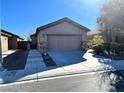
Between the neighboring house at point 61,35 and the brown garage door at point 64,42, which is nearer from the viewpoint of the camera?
the neighboring house at point 61,35

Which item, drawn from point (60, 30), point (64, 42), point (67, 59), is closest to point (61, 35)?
point (60, 30)

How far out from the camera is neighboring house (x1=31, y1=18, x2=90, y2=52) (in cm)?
1959

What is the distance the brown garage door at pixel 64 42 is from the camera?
1981 cm

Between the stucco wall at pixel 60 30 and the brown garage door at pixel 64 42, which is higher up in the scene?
the stucco wall at pixel 60 30

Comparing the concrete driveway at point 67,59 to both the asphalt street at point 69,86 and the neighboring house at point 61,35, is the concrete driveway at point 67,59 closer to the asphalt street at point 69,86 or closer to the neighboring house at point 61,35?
the asphalt street at point 69,86

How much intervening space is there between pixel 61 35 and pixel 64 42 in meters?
1.06

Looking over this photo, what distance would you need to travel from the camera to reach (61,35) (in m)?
19.9

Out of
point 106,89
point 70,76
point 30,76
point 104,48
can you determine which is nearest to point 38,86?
point 30,76

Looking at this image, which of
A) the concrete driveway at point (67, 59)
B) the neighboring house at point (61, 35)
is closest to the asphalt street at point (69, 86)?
the concrete driveway at point (67, 59)

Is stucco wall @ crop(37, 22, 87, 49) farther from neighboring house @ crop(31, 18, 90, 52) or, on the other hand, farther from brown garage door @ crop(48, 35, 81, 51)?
brown garage door @ crop(48, 35, 81, 51)

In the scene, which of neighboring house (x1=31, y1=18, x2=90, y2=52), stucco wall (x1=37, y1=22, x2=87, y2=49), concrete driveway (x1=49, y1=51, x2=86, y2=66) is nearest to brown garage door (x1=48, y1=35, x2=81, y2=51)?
neighboring house (x1=31, y1=18, x2=90, y2=52)

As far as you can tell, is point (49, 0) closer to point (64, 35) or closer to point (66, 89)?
point (64, 35)

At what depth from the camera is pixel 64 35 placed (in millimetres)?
19953

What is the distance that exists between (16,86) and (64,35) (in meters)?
14.1
